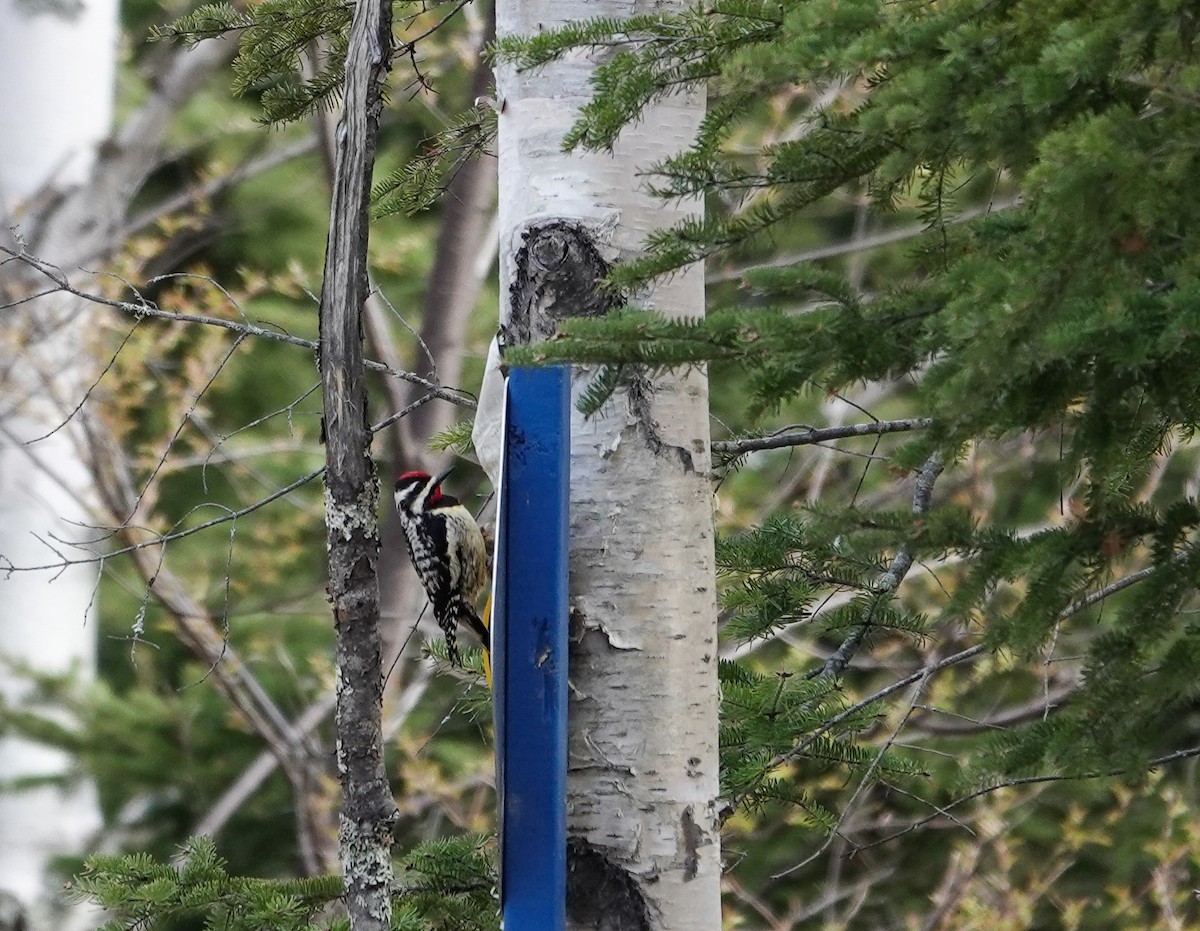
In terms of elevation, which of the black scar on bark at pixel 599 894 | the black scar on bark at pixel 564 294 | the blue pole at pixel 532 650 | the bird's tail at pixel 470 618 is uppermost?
the black scar on bark at pixel 564 294

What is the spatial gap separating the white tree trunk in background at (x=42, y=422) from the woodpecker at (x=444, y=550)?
215 cm

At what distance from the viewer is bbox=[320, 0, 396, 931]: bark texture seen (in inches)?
97.0

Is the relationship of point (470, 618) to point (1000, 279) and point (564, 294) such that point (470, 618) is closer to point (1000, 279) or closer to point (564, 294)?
point (564, 294)

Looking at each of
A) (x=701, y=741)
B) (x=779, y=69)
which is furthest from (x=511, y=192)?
(x=701, y=741)

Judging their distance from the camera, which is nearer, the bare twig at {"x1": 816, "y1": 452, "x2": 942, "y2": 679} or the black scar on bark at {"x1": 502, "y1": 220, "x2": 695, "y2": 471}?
the black scar on bark at {"x1": 502, "y1": 220, "x2": 695, "y2": 471}

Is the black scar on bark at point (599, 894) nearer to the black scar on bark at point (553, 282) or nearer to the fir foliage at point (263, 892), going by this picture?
the fir foliage at point (263, 892)

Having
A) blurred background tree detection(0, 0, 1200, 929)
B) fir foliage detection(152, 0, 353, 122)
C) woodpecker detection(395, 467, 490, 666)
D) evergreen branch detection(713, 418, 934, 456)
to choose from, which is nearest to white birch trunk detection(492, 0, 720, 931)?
blurred background tree detection(0, 0, 1200, 929)

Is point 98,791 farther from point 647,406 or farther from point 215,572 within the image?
point 647,406

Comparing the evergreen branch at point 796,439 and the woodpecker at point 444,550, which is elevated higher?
the woodpecker at point 444,550

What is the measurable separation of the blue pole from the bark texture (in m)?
0.25

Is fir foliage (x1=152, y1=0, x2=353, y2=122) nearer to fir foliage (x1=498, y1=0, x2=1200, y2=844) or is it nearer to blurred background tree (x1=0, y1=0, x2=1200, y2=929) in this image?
blurred background tree (x1=0, y1=0, x2=1200, y2=929)

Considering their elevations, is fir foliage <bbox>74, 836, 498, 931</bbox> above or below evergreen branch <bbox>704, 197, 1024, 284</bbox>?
below

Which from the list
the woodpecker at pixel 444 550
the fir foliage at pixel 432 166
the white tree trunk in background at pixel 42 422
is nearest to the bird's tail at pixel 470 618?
the woodpecker at pixel 444 550

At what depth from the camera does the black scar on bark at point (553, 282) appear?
256 centimetres
